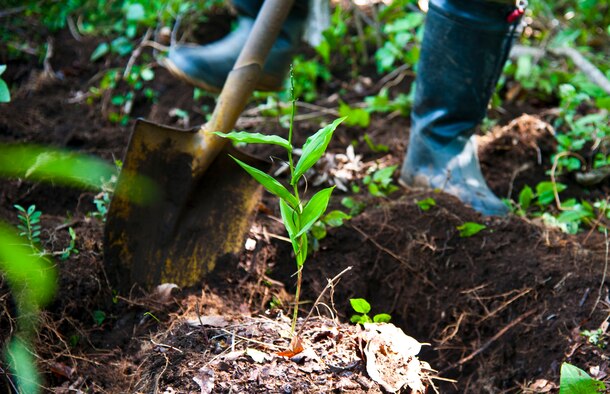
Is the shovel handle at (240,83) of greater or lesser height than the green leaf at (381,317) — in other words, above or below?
above

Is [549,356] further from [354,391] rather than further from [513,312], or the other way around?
[354,391]

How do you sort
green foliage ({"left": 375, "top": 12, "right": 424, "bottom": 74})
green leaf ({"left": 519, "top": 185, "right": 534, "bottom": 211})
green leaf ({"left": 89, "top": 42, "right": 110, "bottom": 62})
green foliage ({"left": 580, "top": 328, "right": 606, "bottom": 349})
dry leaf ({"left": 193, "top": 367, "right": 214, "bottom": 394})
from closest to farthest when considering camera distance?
dry leaf ({"left": 193, "top": 367, "right": 214, "bottom": 394}) → green foliage ({"left": 580, "top": 328, "right": 606, "bottom": 349}) → green leaf ({"left": 519, "top": 185, "right": 534, "bottom": 211}) → green foliage ({"left": 375, "top": 12, "right": 424, "bottom": 74}) → green leaf ({"left": 89, "top": 42, "right": 110, "bottom": 62})

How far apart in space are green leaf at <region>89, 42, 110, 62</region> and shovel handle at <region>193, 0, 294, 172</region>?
1.83 metres

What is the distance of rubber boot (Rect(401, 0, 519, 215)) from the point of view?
7.58ft

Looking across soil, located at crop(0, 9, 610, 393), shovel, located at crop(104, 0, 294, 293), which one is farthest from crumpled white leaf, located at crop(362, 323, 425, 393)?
shovel, located at crop(104, 0, 294, 293)

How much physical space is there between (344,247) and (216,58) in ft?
3.34

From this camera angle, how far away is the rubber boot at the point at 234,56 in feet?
8.54

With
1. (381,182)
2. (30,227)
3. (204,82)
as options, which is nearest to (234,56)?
(204,82)

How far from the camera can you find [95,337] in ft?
6.10

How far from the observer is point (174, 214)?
6.75ft

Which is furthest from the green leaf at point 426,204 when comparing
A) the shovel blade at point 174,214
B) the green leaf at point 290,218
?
the green leaf at point 290,218

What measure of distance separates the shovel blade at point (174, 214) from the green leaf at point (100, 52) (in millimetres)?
1903

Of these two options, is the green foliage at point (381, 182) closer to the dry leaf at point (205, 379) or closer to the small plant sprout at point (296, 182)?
the small plant sprout at point (296, 182)

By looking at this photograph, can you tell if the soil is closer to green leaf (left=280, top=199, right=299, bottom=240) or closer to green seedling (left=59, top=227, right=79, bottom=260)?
green seedling (left=59, top=227, right=79, bottom=260)
